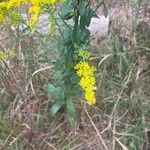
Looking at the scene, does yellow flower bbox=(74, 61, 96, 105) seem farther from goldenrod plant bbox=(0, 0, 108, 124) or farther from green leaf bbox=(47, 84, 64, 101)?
green leaf bbox=(47, 84, 64, 101)

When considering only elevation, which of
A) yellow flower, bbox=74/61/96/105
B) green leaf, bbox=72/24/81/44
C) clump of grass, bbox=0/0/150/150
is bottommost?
clump of grass, bbox=0/0/150/150

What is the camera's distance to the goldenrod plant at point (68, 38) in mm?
1990

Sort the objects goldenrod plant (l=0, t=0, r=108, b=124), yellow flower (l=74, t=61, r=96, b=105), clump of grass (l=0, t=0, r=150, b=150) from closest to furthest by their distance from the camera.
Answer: yellow flower (l=74, t=61, r=96, b=105)
goldenrod plant (l=0, t=0, r=108, b=124)
clump of grass (l=0, t=0, r=150, b=150)

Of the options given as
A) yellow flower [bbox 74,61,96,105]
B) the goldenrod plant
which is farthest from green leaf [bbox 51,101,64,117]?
yellow flower [bbox 74,61,96,105]

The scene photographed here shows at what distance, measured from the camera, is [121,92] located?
2652mm

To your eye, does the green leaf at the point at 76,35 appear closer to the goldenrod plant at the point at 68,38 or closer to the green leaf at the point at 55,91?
the goldenrod plant at the point at 68,38

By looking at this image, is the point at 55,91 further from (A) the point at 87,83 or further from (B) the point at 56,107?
(A) the point at 87,83

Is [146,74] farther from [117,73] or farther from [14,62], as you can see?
[14,62]

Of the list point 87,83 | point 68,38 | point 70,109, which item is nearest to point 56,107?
point 70,109

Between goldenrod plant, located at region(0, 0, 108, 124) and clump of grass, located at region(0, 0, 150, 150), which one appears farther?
clump of grass, located at region(0, 0, 150, 150)

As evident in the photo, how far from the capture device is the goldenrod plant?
1.99 m

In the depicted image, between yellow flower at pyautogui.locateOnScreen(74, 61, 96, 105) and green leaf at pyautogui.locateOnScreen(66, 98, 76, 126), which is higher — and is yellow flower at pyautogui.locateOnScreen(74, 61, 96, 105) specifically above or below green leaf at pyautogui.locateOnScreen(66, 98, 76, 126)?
above

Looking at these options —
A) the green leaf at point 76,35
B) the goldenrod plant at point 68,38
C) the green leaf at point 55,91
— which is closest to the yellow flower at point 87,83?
the goldenrod plant at point 68,38

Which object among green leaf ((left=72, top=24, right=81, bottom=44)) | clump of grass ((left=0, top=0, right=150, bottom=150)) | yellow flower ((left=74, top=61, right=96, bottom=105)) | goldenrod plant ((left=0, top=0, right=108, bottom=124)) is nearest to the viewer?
yellow flower ((left=74, top=61, right=96, bottom=105))
